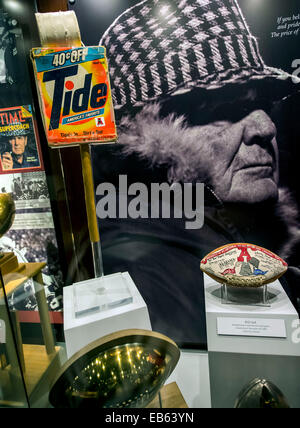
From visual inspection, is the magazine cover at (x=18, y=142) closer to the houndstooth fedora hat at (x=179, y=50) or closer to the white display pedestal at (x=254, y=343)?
the houndstooth fedora hat at (x=179, y=50)

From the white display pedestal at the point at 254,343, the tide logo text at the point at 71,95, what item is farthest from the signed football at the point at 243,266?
the tide logo text at the point at 71,95

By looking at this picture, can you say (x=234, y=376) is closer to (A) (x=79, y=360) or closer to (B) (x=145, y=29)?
(A) (x=79, y=360)

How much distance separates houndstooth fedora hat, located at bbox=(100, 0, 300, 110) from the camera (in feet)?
4.03

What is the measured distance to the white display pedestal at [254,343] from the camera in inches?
40.3

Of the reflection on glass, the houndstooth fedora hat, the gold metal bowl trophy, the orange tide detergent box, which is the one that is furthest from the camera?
the houndstooth fedora hat

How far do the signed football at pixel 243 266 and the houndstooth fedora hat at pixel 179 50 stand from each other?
2.25 feet

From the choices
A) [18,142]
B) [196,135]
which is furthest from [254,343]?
[18,142]

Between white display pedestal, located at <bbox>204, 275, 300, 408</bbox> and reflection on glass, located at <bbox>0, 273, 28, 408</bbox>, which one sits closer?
reflection on glass, located at <bbox>0, 273, 28, 408</bbox>

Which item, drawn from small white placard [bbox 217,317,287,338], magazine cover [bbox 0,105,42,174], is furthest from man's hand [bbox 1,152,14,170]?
small white placard [bbox 217,317,287,338]

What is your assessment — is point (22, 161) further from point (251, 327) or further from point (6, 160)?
point (251, 327)

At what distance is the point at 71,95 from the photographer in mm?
1009

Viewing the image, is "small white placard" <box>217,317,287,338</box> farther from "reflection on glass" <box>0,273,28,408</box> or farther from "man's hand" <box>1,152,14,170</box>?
"man's hand" <box>1,152,14,170</box>
